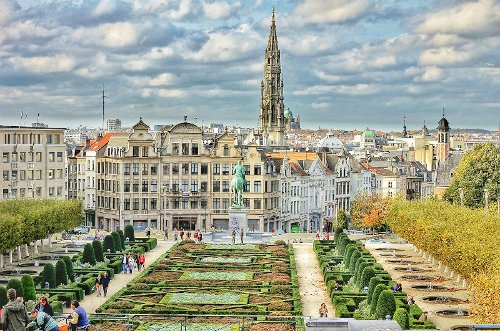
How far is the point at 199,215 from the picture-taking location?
128 meters

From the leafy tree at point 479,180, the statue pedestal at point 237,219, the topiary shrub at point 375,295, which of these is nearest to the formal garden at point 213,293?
the topiary shrub at point 375,295

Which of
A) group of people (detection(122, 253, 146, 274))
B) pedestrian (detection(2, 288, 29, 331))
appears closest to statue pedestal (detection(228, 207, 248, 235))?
group of people (detection(122, 253, 146, 274))

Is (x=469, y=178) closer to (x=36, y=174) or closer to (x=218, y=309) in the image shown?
(x=36, y=174)

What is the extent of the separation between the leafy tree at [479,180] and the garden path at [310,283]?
27.1 m

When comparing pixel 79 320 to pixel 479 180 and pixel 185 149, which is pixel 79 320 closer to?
pixel 479 180

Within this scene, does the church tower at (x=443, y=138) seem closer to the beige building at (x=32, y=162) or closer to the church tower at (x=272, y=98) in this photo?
the church tower at (x=272, y=98)

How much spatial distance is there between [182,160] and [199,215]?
7.59m

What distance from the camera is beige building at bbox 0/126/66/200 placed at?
390 feet

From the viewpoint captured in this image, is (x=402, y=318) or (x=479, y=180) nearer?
(x=402, y=318)

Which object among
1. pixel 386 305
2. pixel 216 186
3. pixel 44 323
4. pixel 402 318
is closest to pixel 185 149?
pixel 216 186

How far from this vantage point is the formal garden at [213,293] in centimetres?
4896

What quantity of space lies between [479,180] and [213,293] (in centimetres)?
6086

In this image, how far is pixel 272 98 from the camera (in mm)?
181875

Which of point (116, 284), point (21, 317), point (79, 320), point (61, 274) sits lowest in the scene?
point (116, 284)
